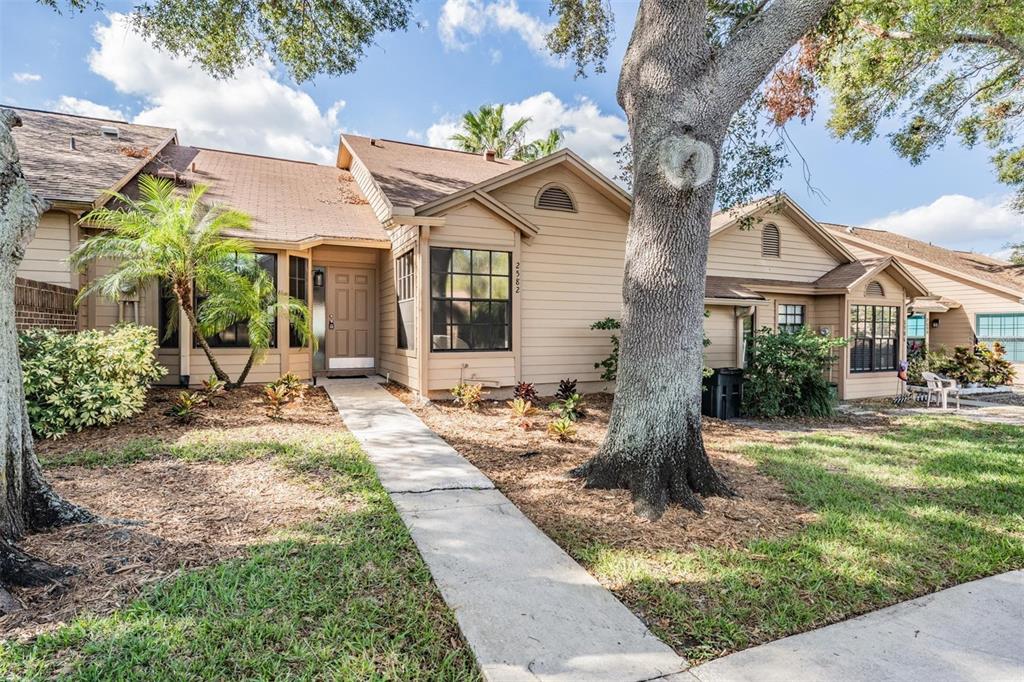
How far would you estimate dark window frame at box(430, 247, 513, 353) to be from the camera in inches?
344

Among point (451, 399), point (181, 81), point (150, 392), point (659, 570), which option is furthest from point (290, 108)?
point (659, 570)

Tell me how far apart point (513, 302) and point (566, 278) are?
143cm

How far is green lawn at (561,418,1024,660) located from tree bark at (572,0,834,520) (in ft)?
3.35

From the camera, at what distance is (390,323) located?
1052 centimetres

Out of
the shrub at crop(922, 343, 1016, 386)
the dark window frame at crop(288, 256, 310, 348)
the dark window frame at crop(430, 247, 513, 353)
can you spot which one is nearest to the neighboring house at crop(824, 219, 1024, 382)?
the shrub at crop(922, 343, 1016, 386)

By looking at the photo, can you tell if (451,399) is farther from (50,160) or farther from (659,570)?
(50,160)

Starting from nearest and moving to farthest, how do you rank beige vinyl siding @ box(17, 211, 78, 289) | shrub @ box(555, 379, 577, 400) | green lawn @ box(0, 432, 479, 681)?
green lawn @ box(0, 432, 479, 681) < beige vinyl siding @ box(17, 211, 78, 289) < shrub @ box(555, 379, 577, 400)

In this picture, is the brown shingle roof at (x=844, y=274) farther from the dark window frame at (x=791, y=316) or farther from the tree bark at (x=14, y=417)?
the tree bark at (x=14, y=417)

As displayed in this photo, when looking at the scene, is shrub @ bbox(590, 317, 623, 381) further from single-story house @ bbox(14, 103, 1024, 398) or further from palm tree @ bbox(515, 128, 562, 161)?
palm tree @ bbox(515, 128, 562, 161)

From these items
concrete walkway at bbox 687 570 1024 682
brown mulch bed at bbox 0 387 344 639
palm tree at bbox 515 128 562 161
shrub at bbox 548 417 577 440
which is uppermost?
palm tree at bbox 515 128 562 161

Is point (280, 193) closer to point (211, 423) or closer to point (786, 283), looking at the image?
point (211, 423)

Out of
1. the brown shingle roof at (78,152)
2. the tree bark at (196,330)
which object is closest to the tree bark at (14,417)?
the tree bark at (196,330)

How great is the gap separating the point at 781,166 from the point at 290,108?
13.2 meters

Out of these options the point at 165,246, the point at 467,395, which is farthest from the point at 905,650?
the point at 165,246
